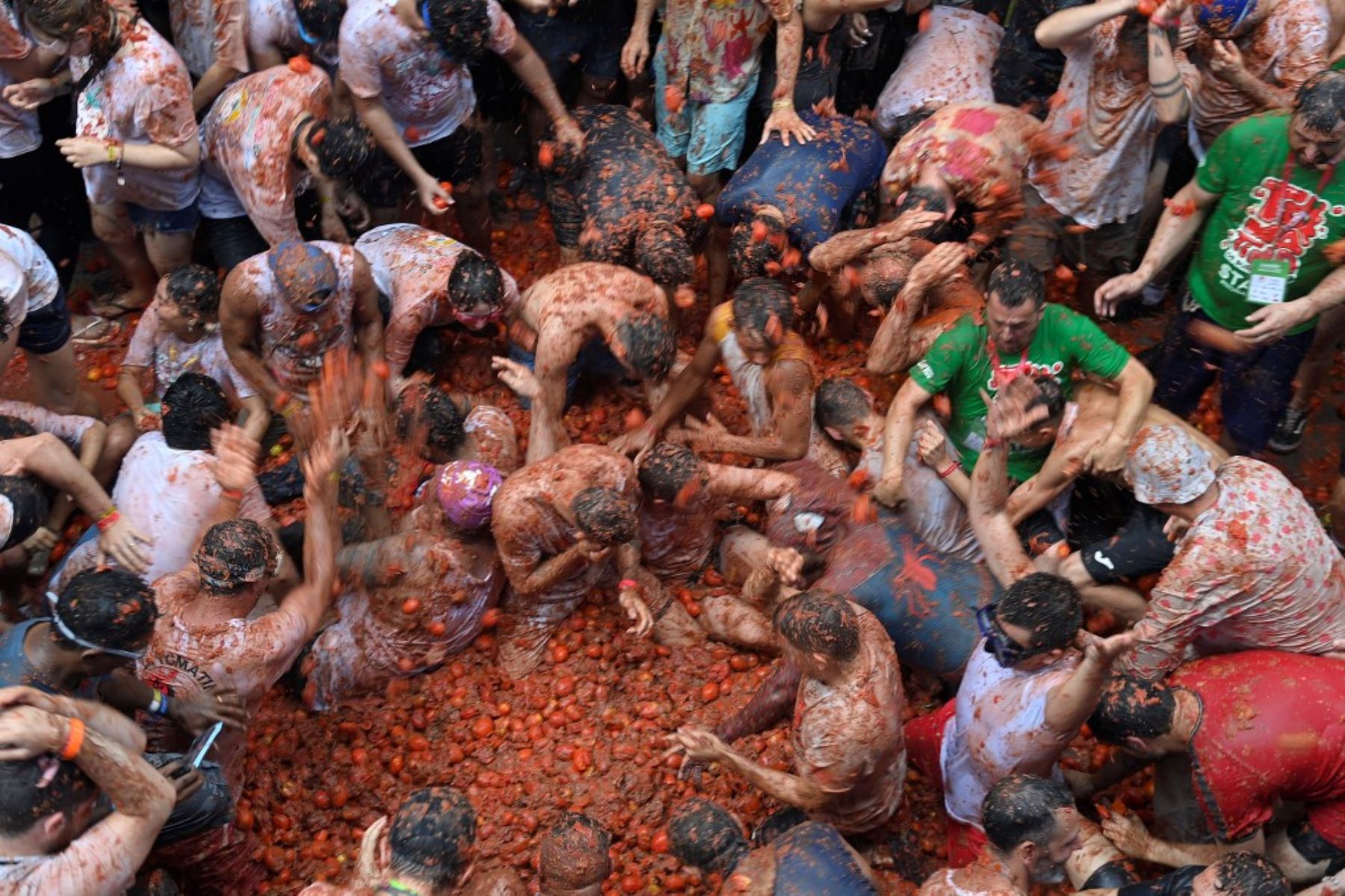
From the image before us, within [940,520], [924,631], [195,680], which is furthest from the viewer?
[940,520]

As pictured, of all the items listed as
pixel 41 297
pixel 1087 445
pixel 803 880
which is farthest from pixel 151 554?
pixel 1087 445

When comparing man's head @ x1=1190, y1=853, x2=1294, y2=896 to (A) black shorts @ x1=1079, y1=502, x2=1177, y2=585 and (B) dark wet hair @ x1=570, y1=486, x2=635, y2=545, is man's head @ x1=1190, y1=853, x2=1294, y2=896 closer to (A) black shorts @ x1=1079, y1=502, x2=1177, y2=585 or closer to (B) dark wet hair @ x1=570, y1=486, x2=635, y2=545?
(A) black shorts @ x1=1079, y1=502, x2=1177, y2=585

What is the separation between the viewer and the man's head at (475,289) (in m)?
5.94

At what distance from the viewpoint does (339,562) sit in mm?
5406

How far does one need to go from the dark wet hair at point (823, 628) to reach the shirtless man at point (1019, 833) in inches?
25.8

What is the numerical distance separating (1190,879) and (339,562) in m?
3.35

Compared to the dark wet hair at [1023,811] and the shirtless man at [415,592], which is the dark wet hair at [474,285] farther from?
the dark wet hair at [1023,811]

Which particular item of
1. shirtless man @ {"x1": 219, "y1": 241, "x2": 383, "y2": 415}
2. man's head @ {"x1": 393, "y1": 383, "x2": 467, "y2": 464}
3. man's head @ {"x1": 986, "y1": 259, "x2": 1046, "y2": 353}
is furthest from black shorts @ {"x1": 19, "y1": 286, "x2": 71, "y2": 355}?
man's head @ {"x1": 986, "y1": 259, "x2": 1046, "y2": 353}

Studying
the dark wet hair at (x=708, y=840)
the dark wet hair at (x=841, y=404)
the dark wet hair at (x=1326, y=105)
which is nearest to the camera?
the dark wet hair at (x=708, y=840)

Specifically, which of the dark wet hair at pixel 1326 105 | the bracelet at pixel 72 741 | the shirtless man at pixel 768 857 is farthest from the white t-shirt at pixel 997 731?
the bracelet at pixel 72 741

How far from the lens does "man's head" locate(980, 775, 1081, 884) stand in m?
4.11

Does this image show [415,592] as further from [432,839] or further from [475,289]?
[432,839]

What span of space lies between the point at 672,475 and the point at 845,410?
843 millimetres

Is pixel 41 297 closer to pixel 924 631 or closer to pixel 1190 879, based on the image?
pixel 924 631
